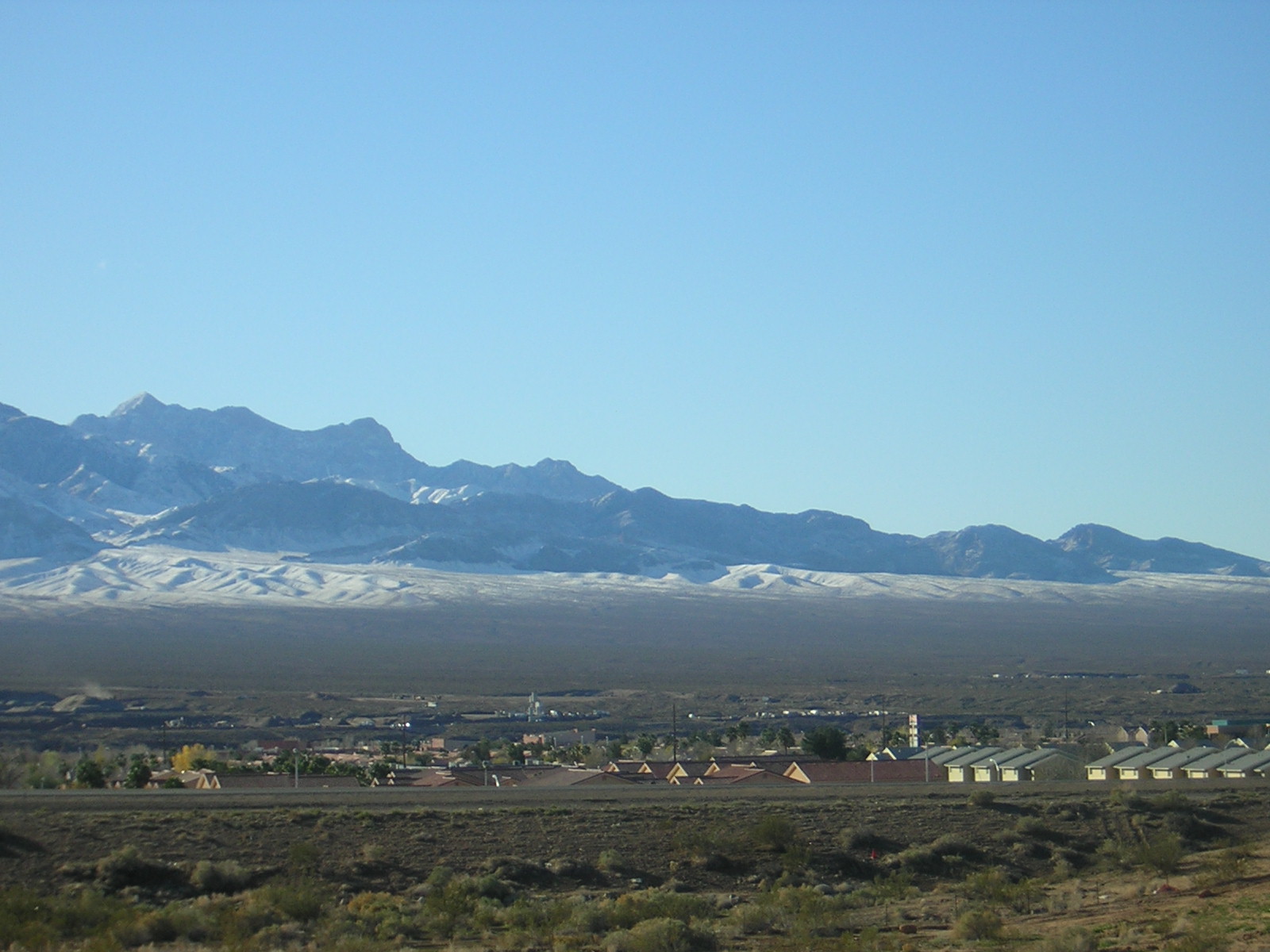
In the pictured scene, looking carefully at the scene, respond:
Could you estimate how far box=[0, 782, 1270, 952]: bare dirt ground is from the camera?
2747cm

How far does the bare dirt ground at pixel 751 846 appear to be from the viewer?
27469 millimetres

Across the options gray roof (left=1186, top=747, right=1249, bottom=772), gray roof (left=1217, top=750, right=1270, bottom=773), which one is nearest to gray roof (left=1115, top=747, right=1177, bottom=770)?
gray roof (left=1186, top=747, right=1249, bottom=772)

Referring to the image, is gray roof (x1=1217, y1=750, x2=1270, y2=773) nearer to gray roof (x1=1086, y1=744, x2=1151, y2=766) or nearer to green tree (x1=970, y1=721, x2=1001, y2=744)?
gray roof (x1=1086, y1=744, x2=1151, y2=766)

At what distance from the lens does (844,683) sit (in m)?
122

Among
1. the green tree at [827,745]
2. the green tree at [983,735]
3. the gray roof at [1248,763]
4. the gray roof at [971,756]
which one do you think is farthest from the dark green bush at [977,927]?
the green tree at [983,735]

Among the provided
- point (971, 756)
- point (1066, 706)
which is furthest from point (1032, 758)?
point (1066, 706)

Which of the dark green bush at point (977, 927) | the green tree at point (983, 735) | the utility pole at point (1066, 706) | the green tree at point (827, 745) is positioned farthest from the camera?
the utility pole at point (1066, 706)

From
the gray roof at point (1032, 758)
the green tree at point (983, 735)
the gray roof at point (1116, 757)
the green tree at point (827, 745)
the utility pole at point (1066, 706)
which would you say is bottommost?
the utility pole at point (1066, 706)

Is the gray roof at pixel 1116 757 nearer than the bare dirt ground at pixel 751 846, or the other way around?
the bare dirt ground at pixel 751 846

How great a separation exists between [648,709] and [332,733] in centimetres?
2439

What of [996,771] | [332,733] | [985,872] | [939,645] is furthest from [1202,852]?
[939,645]

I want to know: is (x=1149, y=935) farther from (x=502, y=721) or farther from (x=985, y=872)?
(x=502, y=721)

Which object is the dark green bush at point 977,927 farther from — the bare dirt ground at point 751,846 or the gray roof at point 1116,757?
the gray roof at point 1116,757

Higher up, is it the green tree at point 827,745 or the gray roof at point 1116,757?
the gray roof at point 1116,757
